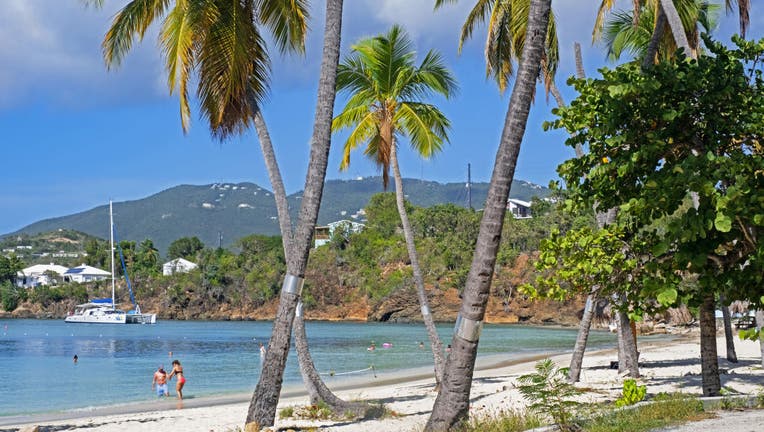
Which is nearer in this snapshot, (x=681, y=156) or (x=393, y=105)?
(x=681, y=156)

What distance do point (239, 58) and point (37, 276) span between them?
134427 millimetres

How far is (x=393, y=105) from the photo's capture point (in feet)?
64.7

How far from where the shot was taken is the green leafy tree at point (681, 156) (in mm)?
8898

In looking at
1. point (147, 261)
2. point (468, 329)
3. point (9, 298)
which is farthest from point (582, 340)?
point (9, 298)

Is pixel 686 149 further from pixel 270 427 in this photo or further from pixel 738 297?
pixel 270 427

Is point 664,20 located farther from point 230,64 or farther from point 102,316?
point 102,316

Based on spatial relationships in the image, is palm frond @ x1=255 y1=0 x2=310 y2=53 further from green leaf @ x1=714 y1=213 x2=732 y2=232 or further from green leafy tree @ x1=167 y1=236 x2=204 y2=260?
green leafy tree @ x1=167 y1=236 x2=204 y2=260

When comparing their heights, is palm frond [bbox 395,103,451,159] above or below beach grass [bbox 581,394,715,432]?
above

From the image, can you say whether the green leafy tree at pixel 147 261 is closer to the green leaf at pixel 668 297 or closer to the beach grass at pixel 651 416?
the beach grass at pixel 651 416

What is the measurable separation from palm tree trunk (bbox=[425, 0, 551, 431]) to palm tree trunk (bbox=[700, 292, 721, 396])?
163 inches

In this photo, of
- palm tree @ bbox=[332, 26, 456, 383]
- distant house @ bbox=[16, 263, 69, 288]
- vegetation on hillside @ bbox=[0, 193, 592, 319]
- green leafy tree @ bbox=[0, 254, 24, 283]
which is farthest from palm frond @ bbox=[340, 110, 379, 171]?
distant house @ bbox=[16, 263, 69, 288]

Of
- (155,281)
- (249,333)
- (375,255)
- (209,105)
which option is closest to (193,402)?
(209,105)

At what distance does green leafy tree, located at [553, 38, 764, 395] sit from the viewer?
8898mm

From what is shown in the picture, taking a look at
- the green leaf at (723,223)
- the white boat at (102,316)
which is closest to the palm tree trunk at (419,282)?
the green leaf at (723,223)
